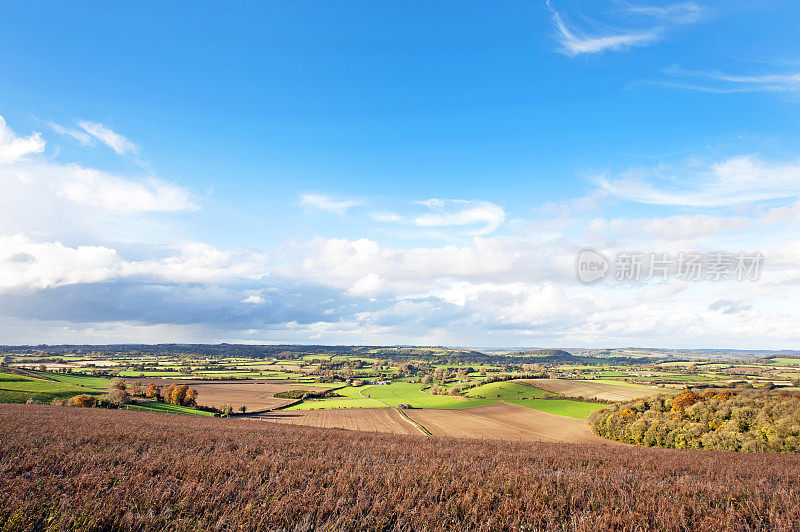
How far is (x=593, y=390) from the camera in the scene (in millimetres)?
79938

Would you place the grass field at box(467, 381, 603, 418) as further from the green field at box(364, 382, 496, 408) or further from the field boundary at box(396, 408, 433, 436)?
the field boundary at box(396, 408, 433, 436)

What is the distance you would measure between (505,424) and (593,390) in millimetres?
39063

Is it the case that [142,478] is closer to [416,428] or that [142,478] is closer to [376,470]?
[376,470]

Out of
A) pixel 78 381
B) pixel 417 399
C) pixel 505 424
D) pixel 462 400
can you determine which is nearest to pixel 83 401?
pixel 505 424

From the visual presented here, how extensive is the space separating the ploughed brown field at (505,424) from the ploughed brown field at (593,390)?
17053 millimetres

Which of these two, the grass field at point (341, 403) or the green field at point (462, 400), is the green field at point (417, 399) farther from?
the grass field at point (341, 403)

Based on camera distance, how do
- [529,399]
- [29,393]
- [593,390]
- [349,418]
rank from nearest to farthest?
[29,393], [349,418], [529,399], [593,390]

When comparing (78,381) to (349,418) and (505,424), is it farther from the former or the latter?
(505,424)

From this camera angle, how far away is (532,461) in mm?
8539

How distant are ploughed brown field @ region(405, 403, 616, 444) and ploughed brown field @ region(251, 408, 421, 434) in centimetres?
334

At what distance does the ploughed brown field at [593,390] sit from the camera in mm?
69688

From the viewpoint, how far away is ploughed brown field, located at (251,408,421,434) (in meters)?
44.1

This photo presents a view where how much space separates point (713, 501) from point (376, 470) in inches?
198

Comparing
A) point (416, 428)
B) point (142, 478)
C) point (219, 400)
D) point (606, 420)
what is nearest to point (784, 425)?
point (606, 420)
